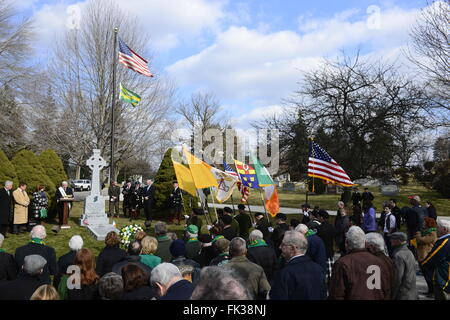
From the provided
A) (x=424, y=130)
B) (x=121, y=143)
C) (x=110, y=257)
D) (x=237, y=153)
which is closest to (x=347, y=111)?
(x=424, y=130)

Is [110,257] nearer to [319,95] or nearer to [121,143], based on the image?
[319,95]

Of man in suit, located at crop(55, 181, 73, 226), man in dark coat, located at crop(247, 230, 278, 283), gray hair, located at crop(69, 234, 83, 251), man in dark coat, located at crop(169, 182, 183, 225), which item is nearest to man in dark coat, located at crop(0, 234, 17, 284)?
gray hair, located at crop(69, 234, 83, 251)

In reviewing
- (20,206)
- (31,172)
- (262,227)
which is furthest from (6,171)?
(262,227)

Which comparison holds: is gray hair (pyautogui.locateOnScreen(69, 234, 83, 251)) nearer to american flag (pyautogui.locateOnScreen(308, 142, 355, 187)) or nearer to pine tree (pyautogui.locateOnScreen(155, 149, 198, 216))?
american flag (pyautogui.locateOnScreen(308, 142, 355, 187))

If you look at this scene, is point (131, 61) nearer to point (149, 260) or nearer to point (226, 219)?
point (226, 219)

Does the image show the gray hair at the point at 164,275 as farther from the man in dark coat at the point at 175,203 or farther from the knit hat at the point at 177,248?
the man in dark coat at the point at 175,203

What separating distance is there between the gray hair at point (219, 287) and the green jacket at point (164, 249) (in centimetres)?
404

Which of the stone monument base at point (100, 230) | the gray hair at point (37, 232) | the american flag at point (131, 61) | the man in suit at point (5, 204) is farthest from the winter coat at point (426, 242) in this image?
the american flag at point (131, 61)

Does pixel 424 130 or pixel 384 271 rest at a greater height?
pixel 424 130

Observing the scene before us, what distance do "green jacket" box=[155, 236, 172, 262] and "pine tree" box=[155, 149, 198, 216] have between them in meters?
11.3

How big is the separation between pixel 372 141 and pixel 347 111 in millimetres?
1909

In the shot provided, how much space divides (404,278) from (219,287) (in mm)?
3451

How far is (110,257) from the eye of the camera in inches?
231

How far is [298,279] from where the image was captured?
12.2 ft
